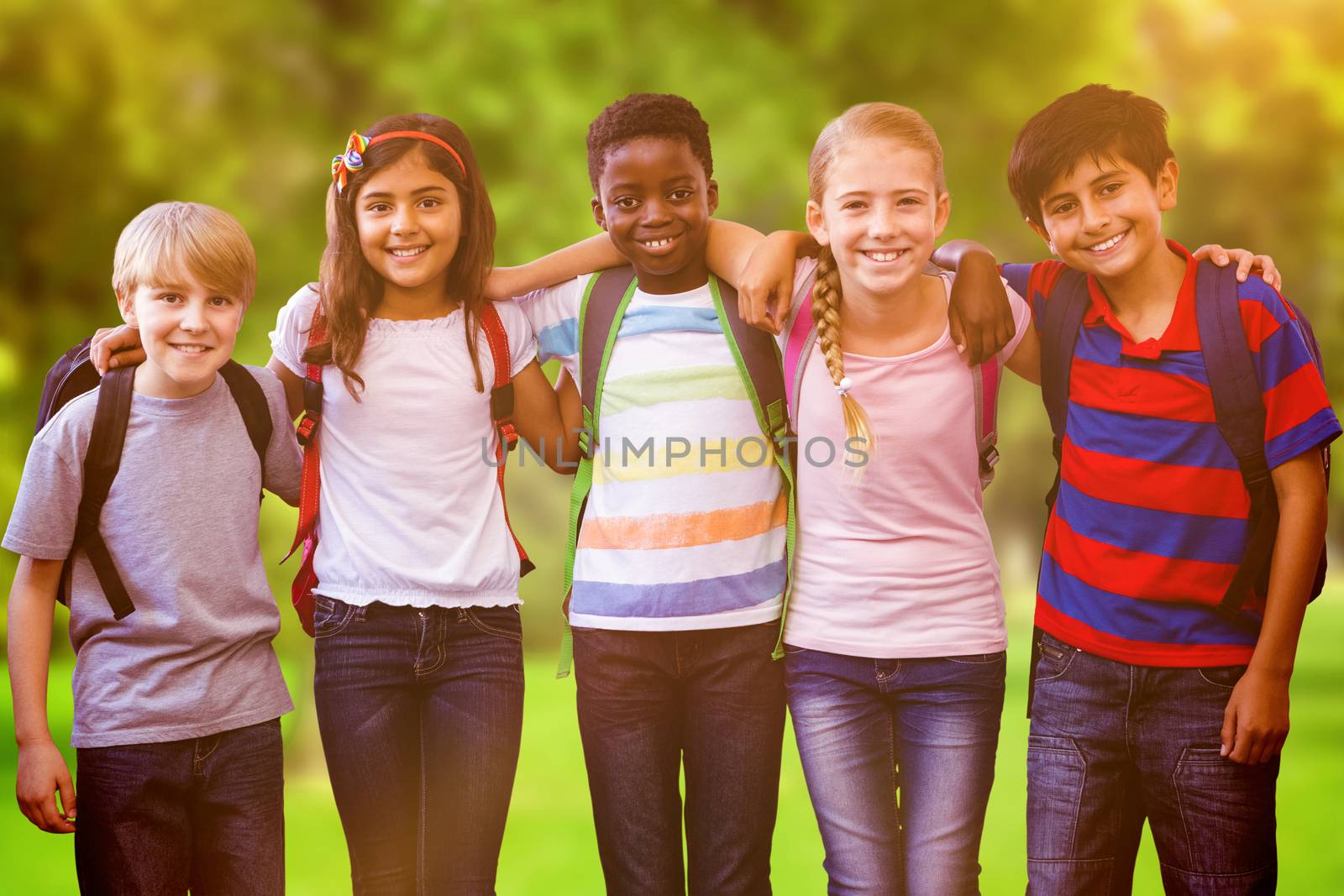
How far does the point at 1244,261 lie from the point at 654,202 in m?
1.13

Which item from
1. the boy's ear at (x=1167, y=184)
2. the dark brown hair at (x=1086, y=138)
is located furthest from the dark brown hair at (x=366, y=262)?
the boy's ear at (x=1167, y=184)

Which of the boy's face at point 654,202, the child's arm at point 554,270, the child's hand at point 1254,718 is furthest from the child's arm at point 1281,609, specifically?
the child's arm at point 554,270

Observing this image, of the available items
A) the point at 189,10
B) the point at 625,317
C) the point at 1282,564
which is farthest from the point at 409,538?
the point at 189,10

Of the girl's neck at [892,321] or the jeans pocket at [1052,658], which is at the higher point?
the girl's neck at [892,321]

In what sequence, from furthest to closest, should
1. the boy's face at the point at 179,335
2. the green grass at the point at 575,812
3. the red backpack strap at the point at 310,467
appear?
the green grass at the point at 575,812
the red backpack strap at the point at 310,467
the boy's face at the point at 179,335

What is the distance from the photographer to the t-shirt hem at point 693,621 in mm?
2545

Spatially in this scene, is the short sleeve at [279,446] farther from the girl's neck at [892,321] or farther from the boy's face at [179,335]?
the girl's neck at [892,321]

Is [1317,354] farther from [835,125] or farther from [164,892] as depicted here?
[164,892]

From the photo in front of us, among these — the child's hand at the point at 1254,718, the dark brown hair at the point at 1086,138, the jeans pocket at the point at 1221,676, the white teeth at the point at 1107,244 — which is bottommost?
the child's hand at the point at 1254,718

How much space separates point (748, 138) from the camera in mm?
5730

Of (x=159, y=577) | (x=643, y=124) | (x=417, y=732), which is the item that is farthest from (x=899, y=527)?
(x=159, y=577)

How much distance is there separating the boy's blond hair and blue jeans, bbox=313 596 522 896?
68 cm

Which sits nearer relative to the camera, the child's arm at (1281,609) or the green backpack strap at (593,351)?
the child's arm at (1281,609)

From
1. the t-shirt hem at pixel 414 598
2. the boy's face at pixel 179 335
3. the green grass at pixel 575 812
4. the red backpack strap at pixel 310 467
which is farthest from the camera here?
the green grass at pixel 575 812
